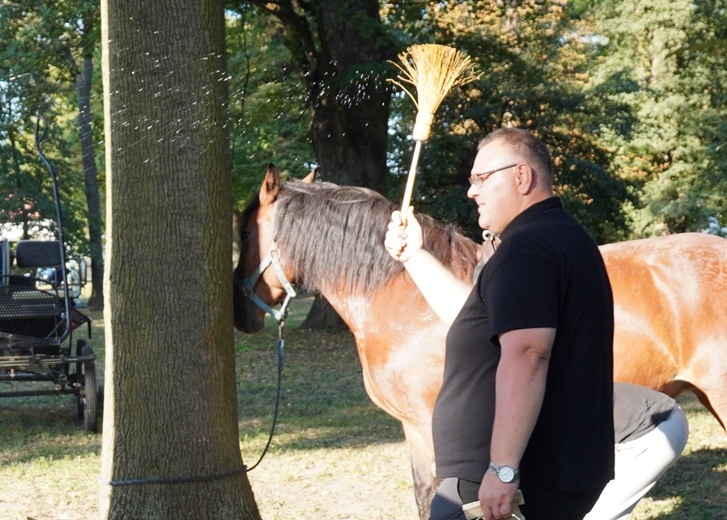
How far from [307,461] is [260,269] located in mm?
3029

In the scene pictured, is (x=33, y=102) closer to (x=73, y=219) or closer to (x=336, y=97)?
(x=73, y=219)

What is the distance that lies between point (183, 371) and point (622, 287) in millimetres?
2342

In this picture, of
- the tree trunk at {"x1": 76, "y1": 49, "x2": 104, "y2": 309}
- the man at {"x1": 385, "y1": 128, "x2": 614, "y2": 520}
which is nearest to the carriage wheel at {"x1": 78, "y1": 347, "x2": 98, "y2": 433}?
the man at {"x1": 385, "y1": 128, "x2": 614, "y2": 520}

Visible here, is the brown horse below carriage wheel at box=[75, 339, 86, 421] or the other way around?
the other way around

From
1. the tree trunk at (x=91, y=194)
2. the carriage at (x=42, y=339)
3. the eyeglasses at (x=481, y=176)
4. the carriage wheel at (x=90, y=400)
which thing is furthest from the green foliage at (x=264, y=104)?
the eyeglasses at (x=481, y=176)

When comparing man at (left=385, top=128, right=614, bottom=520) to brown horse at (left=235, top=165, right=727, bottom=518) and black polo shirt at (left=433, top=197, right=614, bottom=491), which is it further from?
brown horse at (left=235, top=165, right=727, bottom=518)

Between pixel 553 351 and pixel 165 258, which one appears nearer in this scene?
pixel 553 351

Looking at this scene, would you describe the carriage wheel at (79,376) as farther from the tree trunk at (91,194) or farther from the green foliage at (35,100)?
the tree trunk at (91,194)

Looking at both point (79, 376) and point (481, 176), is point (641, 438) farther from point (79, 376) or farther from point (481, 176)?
point (79, 376)

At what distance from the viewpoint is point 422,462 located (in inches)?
185

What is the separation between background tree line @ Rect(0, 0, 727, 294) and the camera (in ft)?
51.0

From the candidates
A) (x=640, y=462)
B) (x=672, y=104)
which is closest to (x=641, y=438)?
(x=640, y=462)

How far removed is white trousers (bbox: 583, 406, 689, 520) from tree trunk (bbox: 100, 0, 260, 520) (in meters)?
1.83

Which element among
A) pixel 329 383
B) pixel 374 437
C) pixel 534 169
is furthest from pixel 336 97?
pixel 534 169
